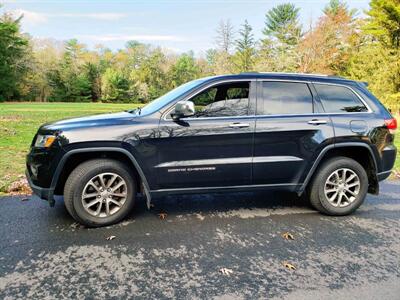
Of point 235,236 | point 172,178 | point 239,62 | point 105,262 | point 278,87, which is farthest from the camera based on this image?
point 239,62

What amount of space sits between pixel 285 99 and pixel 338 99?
781mm

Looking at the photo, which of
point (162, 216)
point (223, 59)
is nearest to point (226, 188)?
point (162, 216)

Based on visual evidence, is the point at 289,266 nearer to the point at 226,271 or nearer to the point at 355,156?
the point at 226,271

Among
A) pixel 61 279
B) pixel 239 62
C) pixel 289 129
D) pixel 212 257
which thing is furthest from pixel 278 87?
pixel 239 62

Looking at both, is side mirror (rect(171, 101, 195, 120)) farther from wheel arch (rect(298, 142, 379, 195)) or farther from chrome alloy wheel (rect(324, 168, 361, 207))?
chrome alloy wheel (rect(324, 168, 361, 207))

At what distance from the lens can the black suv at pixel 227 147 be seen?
12.4 ft

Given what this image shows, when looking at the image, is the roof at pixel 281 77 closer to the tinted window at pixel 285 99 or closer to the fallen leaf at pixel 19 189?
the tinted window at pixel 285 99

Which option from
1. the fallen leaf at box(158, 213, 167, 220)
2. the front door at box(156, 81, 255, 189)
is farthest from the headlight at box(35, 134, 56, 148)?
the fallen leaf at box(158, 213, 167, 220)

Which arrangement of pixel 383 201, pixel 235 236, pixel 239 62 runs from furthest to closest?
1. pixel 239 62
2. pixel 383 201
3. pixel 235 236

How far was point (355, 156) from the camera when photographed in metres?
4.64

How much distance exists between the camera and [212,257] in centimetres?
322

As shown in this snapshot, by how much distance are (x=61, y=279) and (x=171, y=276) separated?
3.16 feet

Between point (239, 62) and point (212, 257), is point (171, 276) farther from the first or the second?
point (239, 62)

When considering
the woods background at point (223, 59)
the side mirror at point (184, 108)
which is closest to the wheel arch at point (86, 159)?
the side mirror at point (184, 108)
